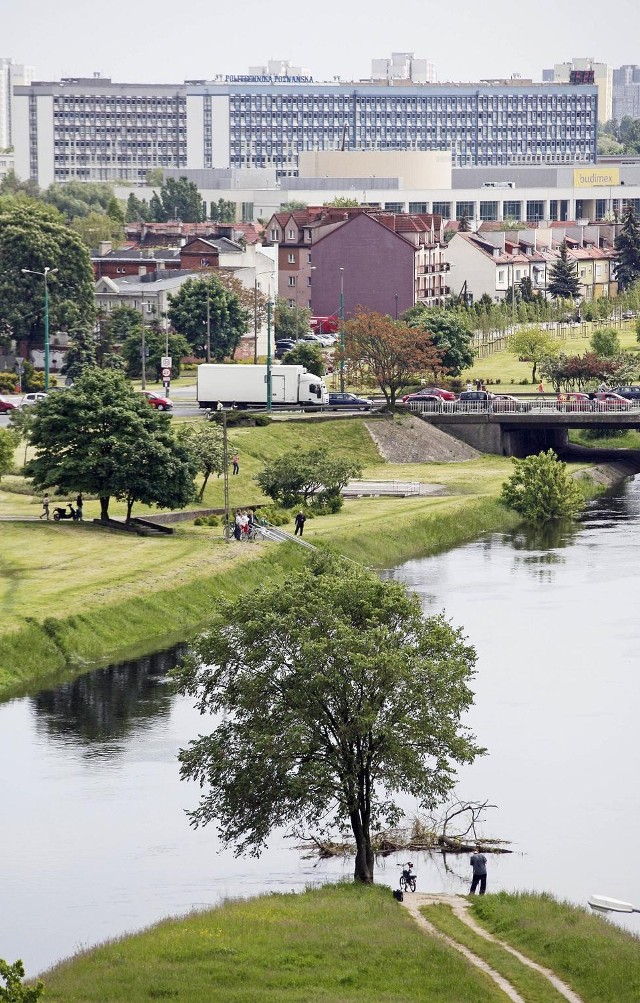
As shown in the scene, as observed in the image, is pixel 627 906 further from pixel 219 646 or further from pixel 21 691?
pixel 21 691

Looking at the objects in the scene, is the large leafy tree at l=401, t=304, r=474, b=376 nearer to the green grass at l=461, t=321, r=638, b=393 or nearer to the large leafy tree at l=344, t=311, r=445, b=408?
the green grass at l=461, t=321, r=638, b=393

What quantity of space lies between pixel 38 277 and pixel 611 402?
47.8 m

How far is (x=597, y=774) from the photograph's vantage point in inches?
1845

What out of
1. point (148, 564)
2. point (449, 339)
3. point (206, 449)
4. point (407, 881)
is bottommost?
point (407, 881)

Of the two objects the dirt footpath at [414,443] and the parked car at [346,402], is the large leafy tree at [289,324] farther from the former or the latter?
the dirt footpath at [414,443]

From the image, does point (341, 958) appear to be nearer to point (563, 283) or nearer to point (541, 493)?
point (541, 493)

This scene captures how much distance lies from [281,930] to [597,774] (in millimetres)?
14596

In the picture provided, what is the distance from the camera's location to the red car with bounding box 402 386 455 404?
A: 10935cm

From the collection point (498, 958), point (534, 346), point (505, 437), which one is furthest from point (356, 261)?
point (498, 958)

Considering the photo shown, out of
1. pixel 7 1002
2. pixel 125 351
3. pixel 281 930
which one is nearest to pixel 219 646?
pixel 281 930

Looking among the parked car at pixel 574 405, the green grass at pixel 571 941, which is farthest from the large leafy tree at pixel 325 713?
the parked car at pixel 574 405

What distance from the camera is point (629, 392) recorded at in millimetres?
113312

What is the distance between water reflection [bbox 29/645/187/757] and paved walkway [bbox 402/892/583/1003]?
43.2 feet

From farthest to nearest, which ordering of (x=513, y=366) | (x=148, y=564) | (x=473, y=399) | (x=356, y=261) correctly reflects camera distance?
(x=356, y=261), (x=513, y=366), (x=473, y=399), (x=148, y=564)
